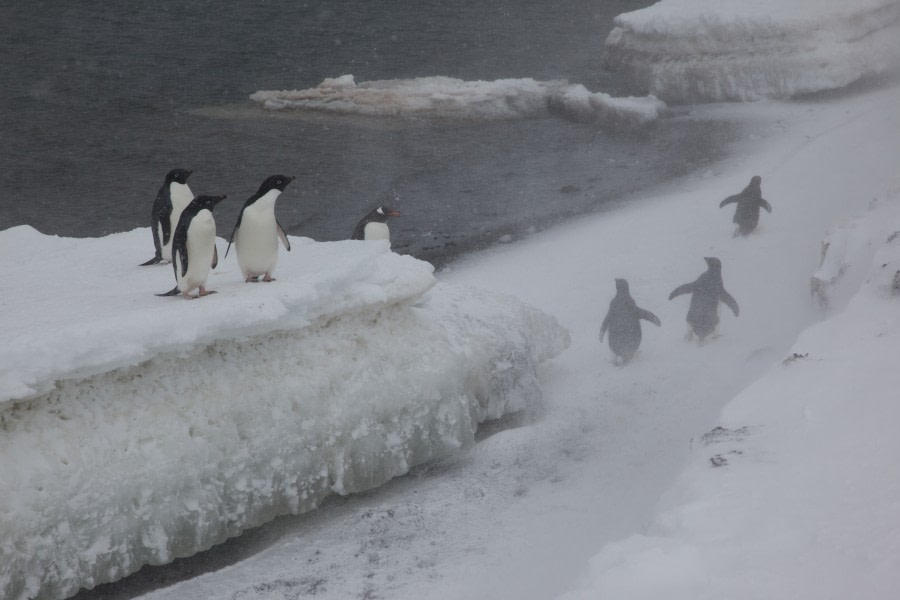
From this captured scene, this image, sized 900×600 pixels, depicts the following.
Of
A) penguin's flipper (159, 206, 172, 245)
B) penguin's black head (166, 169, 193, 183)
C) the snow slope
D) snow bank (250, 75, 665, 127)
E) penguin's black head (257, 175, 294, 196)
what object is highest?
snow bank (250, 75, 665, 127)

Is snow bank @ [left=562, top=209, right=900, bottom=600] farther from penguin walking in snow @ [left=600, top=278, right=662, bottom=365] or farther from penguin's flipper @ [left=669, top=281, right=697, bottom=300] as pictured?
penguin's flipper @ [left=669, top=281, right=697, bottom=300]

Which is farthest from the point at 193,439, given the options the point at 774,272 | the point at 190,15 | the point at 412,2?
the point at 412,2

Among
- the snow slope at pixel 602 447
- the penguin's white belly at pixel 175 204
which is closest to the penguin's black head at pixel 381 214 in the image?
the snow slope at pixel 602 447

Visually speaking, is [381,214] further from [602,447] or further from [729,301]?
[602,447]

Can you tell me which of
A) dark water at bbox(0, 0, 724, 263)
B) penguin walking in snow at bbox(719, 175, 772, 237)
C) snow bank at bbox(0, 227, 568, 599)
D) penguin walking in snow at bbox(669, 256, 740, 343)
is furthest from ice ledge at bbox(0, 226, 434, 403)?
penguin walking in snow at bbox(719, 175, 772, 237)

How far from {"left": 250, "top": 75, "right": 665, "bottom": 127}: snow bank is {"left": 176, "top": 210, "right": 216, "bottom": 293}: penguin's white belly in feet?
37.9

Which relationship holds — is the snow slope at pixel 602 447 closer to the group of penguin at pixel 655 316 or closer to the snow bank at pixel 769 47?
the group of penguin at pixel 655 316

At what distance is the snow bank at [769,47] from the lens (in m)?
15.5

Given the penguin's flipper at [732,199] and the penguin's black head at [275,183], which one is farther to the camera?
the penguin's flipper at [732,199]

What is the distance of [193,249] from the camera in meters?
5.23

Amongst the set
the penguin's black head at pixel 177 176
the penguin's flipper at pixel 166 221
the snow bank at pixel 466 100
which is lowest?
the penguin's flipper at pixel 166 221

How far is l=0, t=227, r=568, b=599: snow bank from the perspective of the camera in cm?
454

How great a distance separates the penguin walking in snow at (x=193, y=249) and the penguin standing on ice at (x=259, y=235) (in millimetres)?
212

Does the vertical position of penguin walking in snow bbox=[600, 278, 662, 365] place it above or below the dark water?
below
